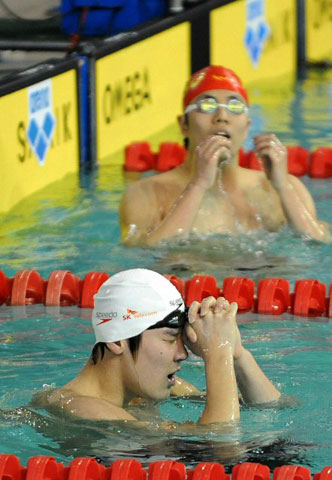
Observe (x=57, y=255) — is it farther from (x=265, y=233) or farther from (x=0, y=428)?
(x=0, y=428)

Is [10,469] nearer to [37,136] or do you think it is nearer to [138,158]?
[37,136]

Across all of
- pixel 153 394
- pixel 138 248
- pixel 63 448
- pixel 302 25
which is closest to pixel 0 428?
pixel 63 448

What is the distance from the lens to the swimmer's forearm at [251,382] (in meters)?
3.69

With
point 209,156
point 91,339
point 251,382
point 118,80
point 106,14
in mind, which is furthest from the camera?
point 106,14

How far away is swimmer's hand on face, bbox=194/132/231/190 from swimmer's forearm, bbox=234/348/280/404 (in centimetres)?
165

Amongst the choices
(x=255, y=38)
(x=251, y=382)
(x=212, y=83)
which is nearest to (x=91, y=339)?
(x=251, y=382)

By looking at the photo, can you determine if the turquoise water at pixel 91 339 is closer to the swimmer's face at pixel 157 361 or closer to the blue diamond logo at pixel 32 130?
the swimmer's face at pixel 157 361

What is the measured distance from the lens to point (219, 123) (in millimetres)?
5438

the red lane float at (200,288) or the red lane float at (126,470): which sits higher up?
the red lane float at (200,288)

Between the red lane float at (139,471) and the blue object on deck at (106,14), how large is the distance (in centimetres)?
646

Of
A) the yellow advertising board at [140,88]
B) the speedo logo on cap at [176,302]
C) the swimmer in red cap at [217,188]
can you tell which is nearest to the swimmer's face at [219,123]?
the swimmer in red cap at [217,188]

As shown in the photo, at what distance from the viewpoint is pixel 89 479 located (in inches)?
127

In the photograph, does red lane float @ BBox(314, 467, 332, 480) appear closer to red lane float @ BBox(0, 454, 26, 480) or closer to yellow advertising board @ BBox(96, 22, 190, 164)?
red lane float @ BBox(0, 454, 26, 480)

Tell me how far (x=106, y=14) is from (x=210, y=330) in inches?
250
